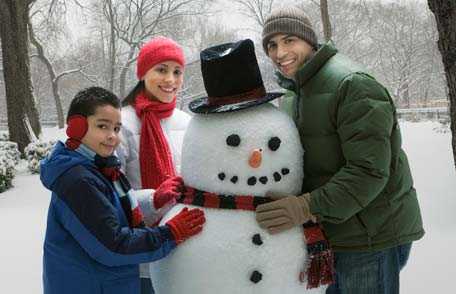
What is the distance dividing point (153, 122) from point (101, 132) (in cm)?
52

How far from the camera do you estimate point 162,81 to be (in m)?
2.69

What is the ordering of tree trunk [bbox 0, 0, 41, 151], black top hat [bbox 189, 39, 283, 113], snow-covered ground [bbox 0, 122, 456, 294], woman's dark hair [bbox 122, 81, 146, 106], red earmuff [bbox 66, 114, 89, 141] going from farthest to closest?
tree trunk [bbox 0, 0, 41, 151]
snow-covered ground [bbox 0, 122, 456, 294]
woman's dark hair [bbox 122, 81, 146, 106]
red earmuff [bbox 66, 114, 89, 141]
black top hat [bbox 189, 39, 283, 113]

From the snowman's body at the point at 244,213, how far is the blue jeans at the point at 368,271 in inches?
9.2

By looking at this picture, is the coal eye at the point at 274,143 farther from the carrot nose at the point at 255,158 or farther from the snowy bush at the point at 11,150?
the snowy bush at the point at 11,150

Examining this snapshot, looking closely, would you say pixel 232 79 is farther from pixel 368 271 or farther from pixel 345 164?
pixel 368 271

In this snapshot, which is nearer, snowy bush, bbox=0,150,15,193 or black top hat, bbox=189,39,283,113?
black top hat, bbox=189,39,283,113

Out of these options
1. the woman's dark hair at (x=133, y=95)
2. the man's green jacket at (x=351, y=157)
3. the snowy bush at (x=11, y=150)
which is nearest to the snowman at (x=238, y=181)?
the man's green jacket at (x=351, y=157)

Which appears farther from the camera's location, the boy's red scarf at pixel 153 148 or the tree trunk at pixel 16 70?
the tree trunk at pixel 16 70

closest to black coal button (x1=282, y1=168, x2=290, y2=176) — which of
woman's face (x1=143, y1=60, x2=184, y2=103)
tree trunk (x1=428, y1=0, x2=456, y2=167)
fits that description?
woman's face (x1=143, y1=60, x2=184, y2=103)

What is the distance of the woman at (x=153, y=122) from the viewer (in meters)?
2.53

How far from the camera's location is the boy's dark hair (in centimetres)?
211

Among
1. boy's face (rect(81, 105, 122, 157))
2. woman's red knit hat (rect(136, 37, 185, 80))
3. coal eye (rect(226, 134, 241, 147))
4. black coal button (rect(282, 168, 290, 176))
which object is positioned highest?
woman's red knit hat (rect(136, 37, 185, 80))

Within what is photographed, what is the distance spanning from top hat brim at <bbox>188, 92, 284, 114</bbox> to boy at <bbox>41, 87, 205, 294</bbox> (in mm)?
353

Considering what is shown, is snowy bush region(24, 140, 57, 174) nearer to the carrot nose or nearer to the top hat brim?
the top hat brim
